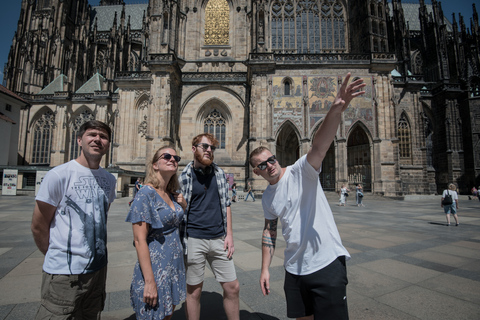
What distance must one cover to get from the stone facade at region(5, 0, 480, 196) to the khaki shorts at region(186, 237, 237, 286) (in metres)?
15.6

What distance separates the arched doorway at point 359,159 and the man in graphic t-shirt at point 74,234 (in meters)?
19.7

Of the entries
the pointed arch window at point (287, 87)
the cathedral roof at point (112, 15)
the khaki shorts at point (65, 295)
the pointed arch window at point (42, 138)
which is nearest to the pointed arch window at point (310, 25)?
the pointed arch window at point (287, 87)

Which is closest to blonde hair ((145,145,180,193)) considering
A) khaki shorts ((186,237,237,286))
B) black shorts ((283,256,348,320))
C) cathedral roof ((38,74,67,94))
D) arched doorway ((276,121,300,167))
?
khaki shorts ((186,237,237,286))

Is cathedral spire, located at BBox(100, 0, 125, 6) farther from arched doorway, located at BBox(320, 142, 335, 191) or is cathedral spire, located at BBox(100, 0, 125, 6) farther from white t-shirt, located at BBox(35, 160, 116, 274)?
white t-shirt, located at BBox(35, 160, 116, 274)

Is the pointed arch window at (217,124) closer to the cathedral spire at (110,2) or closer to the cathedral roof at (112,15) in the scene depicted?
the cathedral roof at (112,15)

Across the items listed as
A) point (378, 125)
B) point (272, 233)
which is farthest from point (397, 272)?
point (378, 125)

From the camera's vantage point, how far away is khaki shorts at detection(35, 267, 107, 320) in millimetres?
1401

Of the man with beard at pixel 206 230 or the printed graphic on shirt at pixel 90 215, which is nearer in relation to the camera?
the printed graphic on shirt at pixel 90 215

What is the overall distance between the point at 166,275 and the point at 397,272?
11.0 feet

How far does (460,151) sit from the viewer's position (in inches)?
951

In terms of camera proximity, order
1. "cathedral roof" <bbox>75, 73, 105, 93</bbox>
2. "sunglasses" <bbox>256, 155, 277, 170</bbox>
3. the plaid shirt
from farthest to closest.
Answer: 1. "cathedral roof" <bbox>75, 73, 105, 93</bbox>
2. the plaid shirt
3. "sunglasses" <bbox>256, 155, 277, 170</bbox>

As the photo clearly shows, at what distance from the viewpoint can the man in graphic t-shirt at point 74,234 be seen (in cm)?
143

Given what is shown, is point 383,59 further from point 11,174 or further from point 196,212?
point 11,174

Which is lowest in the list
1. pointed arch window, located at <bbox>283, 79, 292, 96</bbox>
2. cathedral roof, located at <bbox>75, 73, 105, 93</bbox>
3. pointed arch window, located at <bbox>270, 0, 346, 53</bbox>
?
pointed arch window, located at <bbox>283, 79, 292, 96</bbox>
